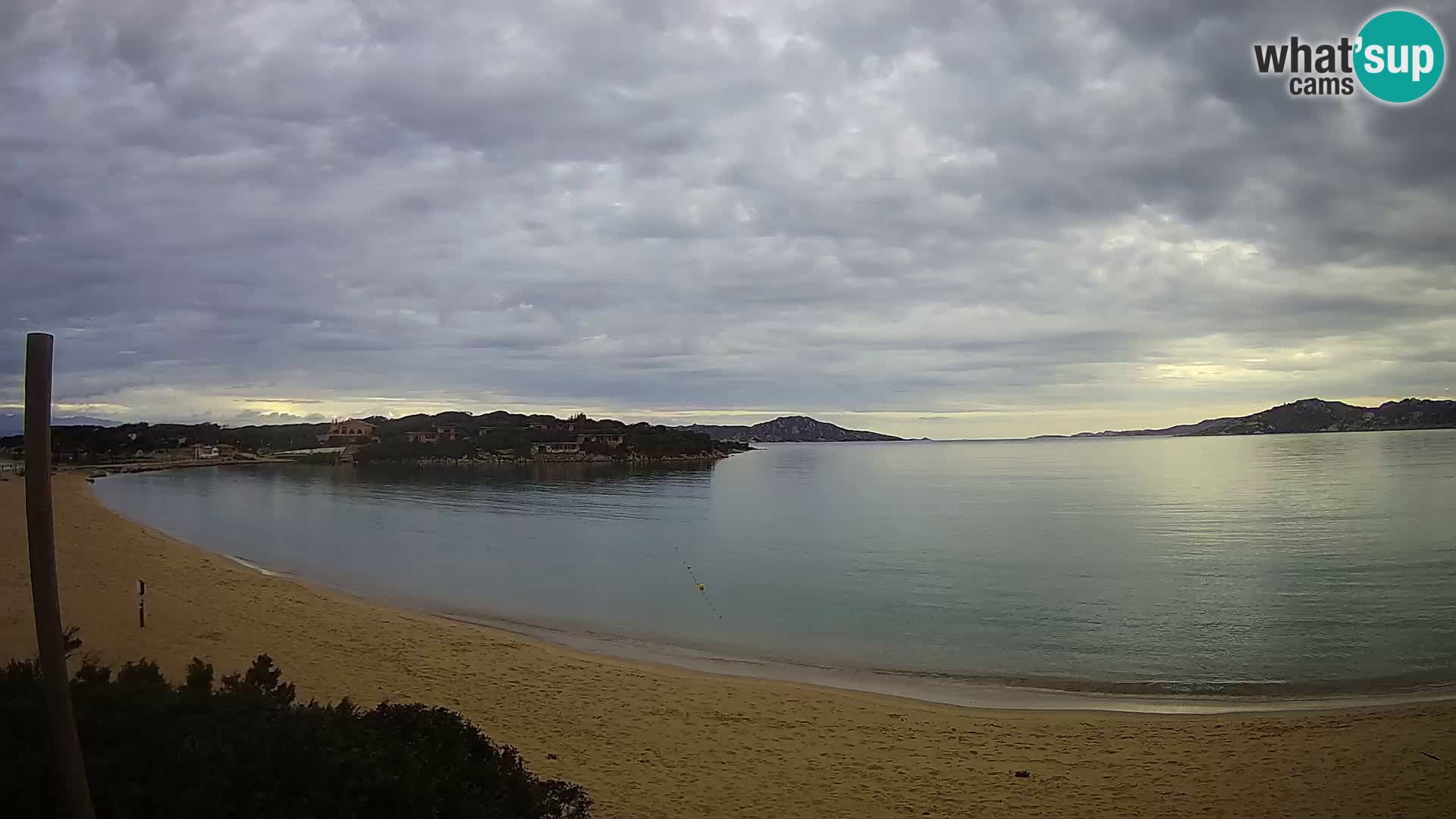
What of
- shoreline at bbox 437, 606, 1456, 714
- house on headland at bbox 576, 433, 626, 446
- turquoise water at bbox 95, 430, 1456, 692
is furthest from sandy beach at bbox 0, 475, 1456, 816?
house on headland at bbox 576, 433, 626, 446

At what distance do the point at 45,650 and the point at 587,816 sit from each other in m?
3.98

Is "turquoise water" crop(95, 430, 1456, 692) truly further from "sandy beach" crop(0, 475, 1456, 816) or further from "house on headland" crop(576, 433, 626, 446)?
"house on headland" crop(576, 433, 626, 446)

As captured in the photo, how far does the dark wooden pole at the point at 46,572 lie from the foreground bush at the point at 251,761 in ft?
1.68

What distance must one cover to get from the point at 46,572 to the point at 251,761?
1.88m

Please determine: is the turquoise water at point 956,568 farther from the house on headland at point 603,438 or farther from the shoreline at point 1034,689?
the house on headland at point 603,438

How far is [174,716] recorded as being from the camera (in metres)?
5.38

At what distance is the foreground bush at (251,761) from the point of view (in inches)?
165

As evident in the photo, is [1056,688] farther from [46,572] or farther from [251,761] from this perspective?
[46,572]

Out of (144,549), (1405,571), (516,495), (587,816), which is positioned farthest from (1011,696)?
(516,495)

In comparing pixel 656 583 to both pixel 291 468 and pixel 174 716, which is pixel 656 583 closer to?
pixel 174 716

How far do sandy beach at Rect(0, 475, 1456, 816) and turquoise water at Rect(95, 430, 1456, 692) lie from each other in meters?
3.45

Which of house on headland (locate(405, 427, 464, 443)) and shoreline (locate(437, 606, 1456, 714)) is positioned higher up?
house on headland (locate(405, 427, 464, 443))

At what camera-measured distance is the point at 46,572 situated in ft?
11.0

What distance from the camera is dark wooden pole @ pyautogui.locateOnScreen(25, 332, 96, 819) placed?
3357 millimetres
